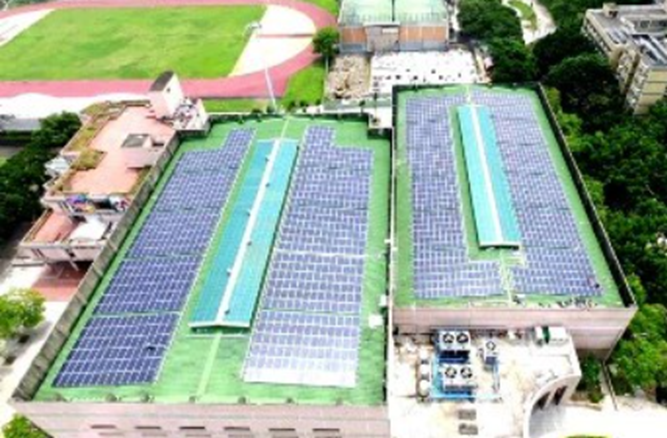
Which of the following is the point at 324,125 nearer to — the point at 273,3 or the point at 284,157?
the point at 284,157

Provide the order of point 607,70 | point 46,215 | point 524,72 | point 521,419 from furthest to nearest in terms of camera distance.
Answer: point 524,72
point 607,70
point 46,215
point 521,419

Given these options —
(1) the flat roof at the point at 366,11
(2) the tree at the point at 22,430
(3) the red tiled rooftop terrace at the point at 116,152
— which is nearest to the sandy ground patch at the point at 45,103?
(3) the red tiled rooftop terrace at the point at 116,152

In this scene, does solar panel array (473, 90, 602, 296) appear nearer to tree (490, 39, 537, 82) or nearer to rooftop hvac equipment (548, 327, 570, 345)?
rooftop hvac equipment (548, 327, 570, 345)

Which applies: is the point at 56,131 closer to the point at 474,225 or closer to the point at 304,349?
the point at 304,349

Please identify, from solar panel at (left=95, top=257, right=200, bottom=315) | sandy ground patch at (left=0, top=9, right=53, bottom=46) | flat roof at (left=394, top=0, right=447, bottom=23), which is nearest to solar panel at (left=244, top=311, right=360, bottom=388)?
solar panel at (left=95, top=257, right=200, bottom=315)

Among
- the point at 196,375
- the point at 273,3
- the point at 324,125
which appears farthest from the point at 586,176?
the point at 273,3
